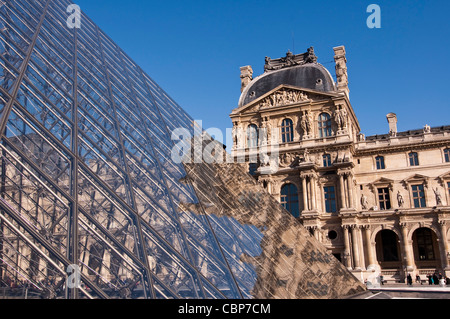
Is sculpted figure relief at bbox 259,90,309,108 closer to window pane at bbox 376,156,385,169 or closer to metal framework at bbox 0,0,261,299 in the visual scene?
window pane at bbox 376,156,385,169

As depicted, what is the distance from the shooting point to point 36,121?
645 centimetres

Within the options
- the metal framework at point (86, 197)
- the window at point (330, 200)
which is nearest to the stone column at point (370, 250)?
the window at point (330, 200)

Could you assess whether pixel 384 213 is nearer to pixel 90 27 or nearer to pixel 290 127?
pixel 290 127

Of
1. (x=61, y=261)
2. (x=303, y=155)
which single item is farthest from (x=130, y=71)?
(x=303, y=155)

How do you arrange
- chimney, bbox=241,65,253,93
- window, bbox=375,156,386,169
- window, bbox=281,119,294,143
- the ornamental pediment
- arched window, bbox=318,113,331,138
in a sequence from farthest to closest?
chimney, bbox=241,65,253,93 → window, bbox=281,119,294,143 → the ornamental pediment → arched window, bbox=318,113,331,138 → window, bbox=375,156,386,169

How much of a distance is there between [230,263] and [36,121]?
4324mm

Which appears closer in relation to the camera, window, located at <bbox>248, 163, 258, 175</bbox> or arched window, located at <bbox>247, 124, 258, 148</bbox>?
window, located at <bbox>248, 163, 258, 175</bbox>

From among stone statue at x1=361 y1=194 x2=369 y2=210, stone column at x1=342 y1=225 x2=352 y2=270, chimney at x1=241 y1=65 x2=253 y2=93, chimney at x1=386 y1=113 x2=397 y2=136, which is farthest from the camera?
chimney at x1=241 y1=65 x2=253 y2=93

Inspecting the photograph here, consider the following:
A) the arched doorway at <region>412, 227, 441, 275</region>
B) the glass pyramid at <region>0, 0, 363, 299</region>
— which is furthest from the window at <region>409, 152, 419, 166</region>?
the glass pyramid at <region>0, 0, 363, 299</region>

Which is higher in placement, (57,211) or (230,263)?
(57,211)

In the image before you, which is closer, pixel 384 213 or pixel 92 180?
pixel 92 180

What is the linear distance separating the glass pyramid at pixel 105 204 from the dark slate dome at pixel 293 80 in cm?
2685

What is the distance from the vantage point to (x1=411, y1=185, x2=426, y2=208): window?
34688 mm

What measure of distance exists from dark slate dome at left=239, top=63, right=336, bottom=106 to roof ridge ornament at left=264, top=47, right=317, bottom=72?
884 mm
